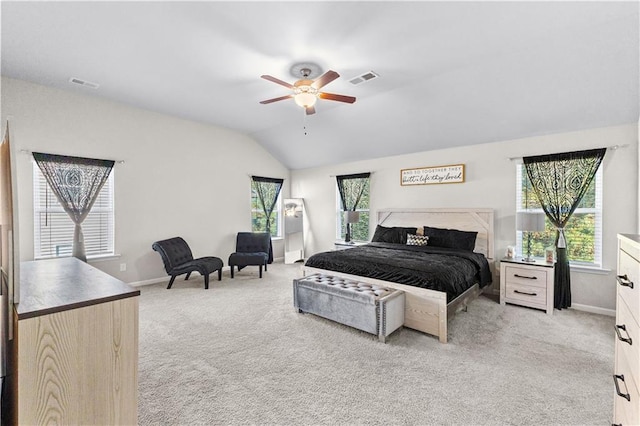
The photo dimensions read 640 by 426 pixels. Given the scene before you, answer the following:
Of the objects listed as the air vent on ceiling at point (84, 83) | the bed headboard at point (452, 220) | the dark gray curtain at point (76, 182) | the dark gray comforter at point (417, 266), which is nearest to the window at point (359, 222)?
the bed headboard at point (452, 220)

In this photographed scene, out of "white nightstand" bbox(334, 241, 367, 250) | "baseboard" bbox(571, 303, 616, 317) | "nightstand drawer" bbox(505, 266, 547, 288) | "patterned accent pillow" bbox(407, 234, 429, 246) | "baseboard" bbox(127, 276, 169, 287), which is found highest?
"patterned accent pillow" bbox(407, 234, 429, 246)

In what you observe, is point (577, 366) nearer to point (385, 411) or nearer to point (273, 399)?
point (385, 411)

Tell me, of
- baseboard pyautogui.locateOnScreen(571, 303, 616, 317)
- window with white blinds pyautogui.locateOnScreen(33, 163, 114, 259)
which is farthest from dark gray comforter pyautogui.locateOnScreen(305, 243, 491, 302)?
window with white blinds pyautogui.locateOnScreen(33, 163, 114, 259)

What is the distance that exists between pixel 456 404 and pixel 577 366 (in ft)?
4.31

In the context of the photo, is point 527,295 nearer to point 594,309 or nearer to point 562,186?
point 594,309

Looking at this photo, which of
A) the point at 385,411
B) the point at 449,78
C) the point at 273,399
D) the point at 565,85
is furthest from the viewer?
the point at 449,78

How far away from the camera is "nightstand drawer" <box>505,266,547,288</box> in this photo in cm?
376

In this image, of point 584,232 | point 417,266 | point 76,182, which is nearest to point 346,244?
point 417,266

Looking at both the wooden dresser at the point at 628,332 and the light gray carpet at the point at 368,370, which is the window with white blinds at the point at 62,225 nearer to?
the light gray carpet at the point at 368,370

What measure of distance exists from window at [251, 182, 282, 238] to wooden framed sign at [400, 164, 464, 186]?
311 centimetres

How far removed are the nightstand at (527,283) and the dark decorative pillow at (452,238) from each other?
0.52 m

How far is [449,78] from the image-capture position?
3.60 m

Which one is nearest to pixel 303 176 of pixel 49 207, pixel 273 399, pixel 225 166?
pixel 225 166

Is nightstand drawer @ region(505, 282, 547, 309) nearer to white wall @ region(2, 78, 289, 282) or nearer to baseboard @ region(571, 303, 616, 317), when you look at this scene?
baseboard @ region(571, 303, 616, 317)
